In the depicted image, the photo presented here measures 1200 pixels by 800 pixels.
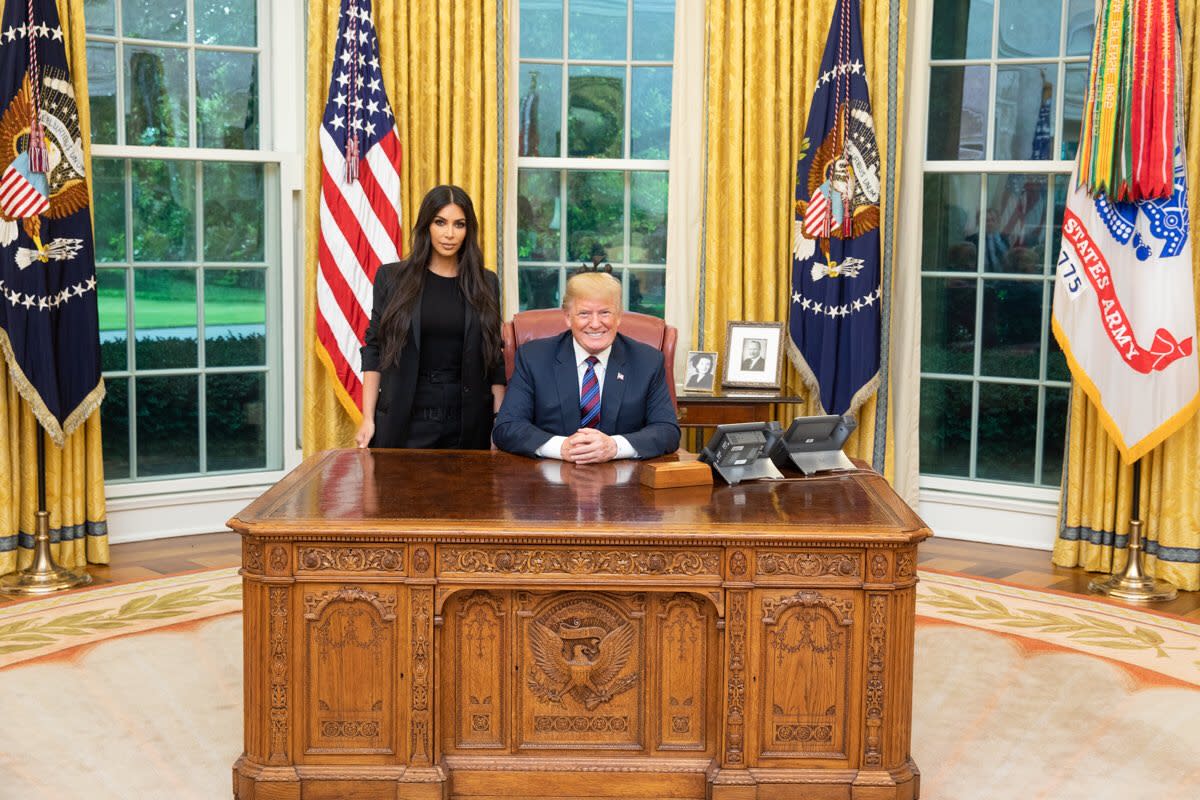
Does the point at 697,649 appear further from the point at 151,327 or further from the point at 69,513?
the point at 151,327

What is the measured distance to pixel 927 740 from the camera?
11.6ft

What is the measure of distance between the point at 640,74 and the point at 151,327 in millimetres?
2461

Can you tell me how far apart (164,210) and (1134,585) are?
14.2 feet

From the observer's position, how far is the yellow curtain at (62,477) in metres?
5.14

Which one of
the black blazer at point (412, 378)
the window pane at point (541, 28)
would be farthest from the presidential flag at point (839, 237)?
the black blazer at point (412, 378)

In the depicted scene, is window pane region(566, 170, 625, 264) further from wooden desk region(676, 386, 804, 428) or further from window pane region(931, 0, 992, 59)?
window pane region(931, 0, 992, 59)

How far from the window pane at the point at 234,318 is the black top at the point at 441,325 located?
2086 mm

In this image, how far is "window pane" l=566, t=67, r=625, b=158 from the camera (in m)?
6.04

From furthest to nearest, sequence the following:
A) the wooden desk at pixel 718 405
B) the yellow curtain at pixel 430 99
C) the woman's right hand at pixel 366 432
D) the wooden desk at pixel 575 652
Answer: the yellow curtain at pixel 430 99
the wooden desk at pixel 718 405
the woman's right hand at pixel 366 432
the wooden desk at pixel 575 652

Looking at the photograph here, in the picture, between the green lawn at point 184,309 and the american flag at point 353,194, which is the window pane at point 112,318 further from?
the american flag at point 353,194

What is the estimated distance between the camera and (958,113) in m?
5.98

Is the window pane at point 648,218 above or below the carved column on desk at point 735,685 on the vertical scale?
above

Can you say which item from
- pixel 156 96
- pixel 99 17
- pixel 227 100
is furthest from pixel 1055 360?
pixel 99 17

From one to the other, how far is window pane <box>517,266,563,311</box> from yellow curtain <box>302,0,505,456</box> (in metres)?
0.34
